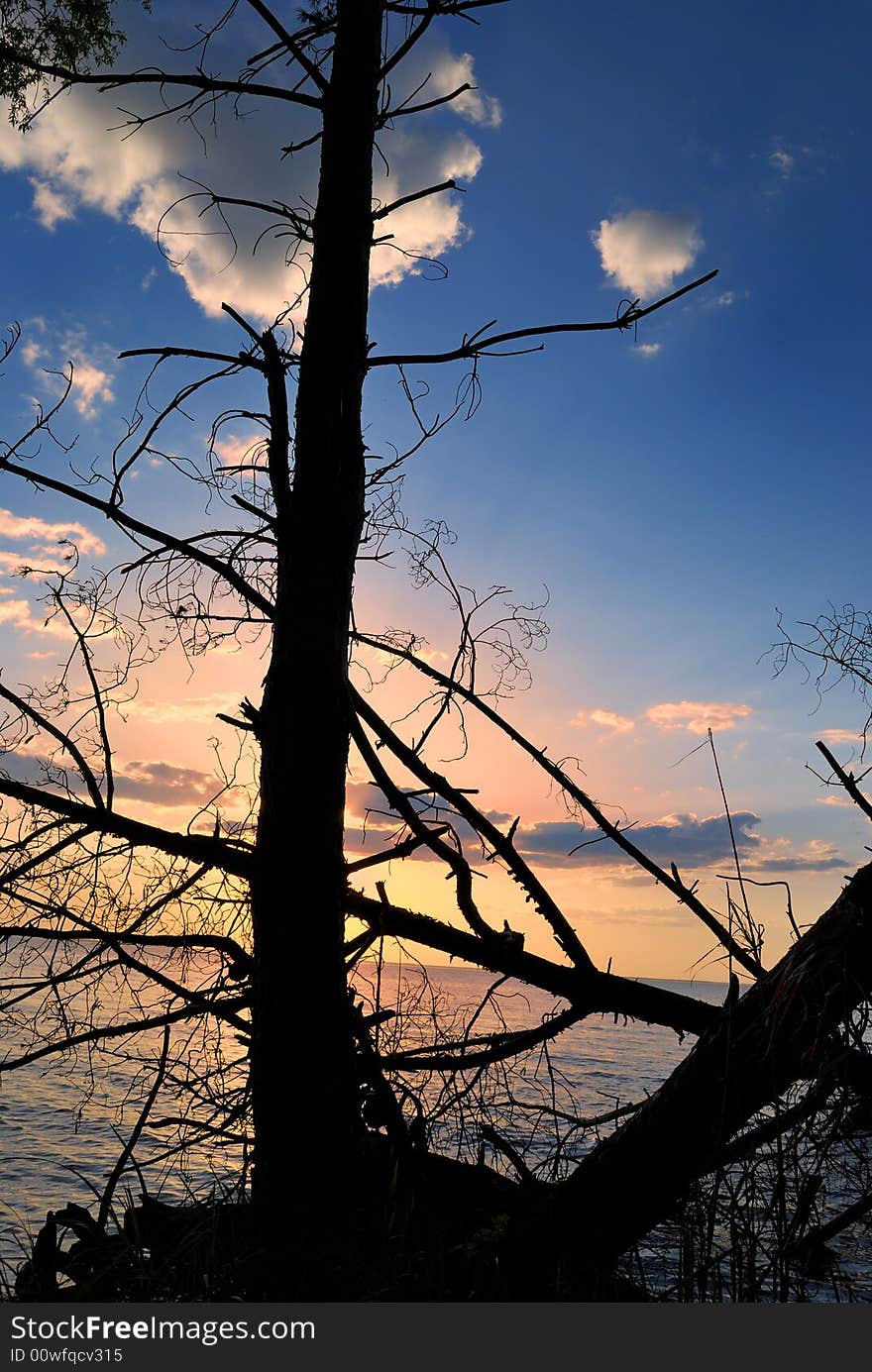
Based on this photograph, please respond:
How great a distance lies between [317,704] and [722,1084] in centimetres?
203

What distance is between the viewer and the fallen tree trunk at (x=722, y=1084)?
125 inches

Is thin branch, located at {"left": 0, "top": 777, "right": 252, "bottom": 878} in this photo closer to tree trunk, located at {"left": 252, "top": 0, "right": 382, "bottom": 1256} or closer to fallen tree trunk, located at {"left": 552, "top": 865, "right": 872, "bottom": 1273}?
tree trunk, located at {"left": 252, "top": 0, "right": 382, "bottom": 1256}

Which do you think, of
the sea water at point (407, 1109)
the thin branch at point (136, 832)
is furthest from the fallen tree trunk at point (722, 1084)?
the thin branch at point (136, 832)

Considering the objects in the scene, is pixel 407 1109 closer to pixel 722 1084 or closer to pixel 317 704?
pixel 722 1084

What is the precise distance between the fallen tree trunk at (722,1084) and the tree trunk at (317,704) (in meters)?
0.94

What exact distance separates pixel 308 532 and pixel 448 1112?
2.64 metres

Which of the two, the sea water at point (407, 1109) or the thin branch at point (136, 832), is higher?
the thin branch at point (136, 832)

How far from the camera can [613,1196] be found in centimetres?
353

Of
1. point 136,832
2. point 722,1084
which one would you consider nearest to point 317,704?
point 136,832

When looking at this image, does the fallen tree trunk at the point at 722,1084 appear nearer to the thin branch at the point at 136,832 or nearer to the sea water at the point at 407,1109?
the sea water at the point at 407,1109

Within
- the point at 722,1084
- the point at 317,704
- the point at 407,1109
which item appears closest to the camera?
the point at 722,1084

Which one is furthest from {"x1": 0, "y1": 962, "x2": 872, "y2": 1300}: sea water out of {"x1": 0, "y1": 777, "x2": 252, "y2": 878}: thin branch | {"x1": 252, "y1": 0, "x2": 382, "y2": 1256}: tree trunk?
{"x1": 0, "y1": 777, "x2": 252, "y2": 878}: thin branch

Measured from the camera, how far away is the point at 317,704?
3.74 meters

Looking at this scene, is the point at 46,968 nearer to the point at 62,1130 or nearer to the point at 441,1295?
the point at 441,1295
